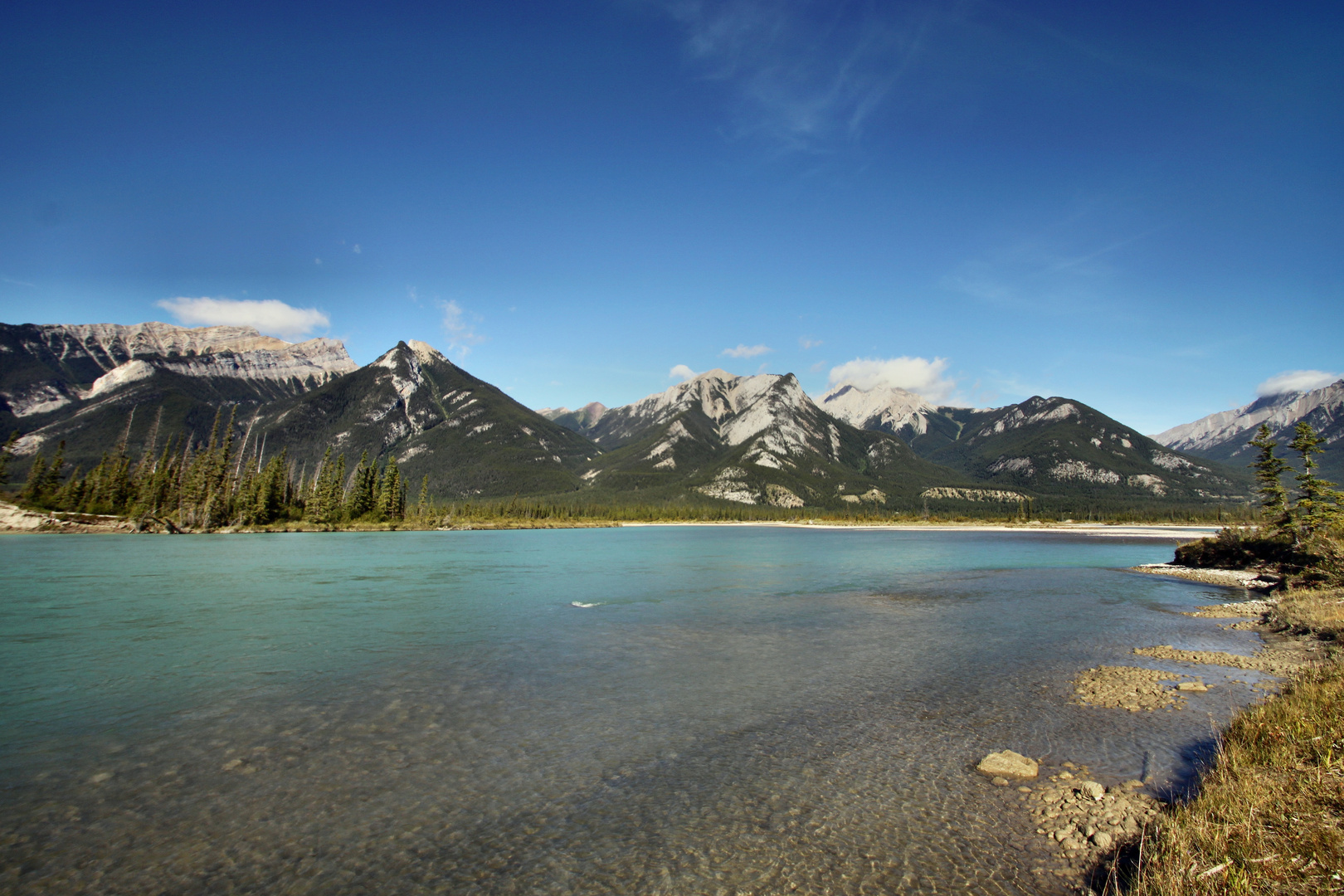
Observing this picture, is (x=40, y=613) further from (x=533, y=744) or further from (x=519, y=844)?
(x=519, y=844)

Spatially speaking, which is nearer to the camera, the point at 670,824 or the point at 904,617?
the point at 670,824

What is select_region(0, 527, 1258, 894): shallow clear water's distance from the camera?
10.7m

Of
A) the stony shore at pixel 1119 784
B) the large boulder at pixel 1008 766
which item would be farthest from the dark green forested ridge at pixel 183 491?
the stony shore at pixel 1119 784

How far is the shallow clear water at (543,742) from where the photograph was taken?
420 inches

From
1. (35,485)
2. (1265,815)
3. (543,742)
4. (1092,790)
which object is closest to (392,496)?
(35,485)

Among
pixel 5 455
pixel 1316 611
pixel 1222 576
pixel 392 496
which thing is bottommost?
pixel 1222 576

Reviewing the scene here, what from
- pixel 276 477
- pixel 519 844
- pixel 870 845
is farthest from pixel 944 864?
pixel 276 477

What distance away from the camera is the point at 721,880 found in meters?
10.1

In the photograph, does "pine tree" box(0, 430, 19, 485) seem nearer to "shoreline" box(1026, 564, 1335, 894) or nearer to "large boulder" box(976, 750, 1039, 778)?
"large boulder" box(976, 750, 1039, 778)

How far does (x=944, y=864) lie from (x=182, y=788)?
53.4 ft

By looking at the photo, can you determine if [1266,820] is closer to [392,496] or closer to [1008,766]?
[1008,766]

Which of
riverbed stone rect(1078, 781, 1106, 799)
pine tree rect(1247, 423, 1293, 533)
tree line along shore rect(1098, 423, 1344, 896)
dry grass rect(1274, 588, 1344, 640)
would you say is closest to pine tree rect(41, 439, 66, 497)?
riverbed stone rect(1078, 781, 1106, 799)

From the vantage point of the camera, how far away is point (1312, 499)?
2138 inches

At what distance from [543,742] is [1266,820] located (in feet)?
49.7
